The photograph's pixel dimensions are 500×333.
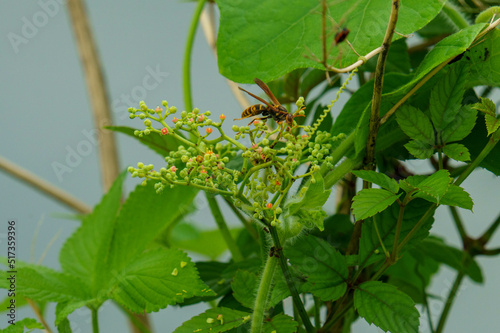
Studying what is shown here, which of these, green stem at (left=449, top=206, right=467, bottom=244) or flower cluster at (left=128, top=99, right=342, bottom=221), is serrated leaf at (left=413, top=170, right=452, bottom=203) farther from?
green stem at (left=449, top=206, right=467, bottom=244)

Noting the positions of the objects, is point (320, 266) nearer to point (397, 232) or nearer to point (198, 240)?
point (397, 232)

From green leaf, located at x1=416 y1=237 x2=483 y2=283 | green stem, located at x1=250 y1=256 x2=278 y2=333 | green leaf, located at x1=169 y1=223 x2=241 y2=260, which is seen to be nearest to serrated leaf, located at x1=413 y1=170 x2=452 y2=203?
green stem, located at x1=250 y1=256 x2=278 y2=333

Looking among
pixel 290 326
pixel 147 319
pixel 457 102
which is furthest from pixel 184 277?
pixel 147 319

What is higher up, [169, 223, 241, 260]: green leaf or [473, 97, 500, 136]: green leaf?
[169, 223, 241, 260]: green leaf

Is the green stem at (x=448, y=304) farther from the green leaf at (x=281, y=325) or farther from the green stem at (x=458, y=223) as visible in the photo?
the green leaf at (x=281, y=325)

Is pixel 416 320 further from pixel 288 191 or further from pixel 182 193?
pixel 182 193
